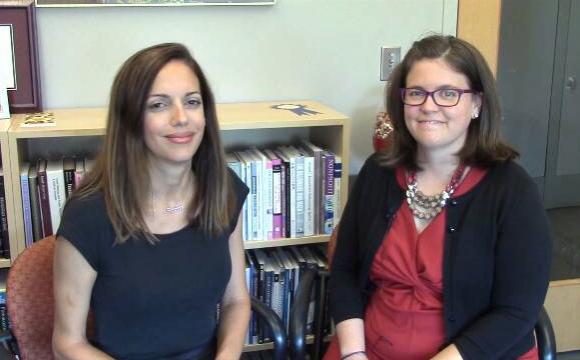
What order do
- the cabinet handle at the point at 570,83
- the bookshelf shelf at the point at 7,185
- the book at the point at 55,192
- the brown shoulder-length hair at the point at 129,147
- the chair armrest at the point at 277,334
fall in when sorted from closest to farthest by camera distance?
1. the brown shoulder-length hair at the point at 129,147
2. the chair armrest at the point at 277,334
3. the bookshelf shelf at the point at 7,185
4. the book at the point at 55,192
5. the cabinet handle at the point at 570,83

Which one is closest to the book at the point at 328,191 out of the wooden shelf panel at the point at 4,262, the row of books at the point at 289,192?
the row of books at the point at 289,192

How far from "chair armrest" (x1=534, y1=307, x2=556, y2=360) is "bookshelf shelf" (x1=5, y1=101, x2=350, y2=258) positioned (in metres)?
0.80

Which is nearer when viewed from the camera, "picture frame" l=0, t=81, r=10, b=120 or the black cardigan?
the black cardigan

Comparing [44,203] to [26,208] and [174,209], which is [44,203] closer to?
[26,208]

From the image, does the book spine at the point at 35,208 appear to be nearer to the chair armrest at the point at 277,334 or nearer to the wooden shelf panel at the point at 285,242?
the wooden shelf panel at the point at 285,242

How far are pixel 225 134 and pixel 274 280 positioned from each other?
1.90ft

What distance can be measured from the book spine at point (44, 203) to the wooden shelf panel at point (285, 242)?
2.11 ft

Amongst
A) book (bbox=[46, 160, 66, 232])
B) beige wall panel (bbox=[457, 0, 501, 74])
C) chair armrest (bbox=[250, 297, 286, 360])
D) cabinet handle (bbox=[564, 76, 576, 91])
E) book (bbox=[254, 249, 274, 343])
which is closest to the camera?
chair armrest (bbox=[250, 297, 286, 360])

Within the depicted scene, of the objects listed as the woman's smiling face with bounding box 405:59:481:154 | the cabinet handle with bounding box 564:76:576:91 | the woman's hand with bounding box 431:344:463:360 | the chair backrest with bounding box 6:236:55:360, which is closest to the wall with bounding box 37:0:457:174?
the cabinet handle with bounding box 564:76:576:91

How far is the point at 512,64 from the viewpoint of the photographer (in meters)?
2.51

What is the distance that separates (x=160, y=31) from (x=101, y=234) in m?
1.04

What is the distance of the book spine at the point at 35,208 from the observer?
194 centimetres

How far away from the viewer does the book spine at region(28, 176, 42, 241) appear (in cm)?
194

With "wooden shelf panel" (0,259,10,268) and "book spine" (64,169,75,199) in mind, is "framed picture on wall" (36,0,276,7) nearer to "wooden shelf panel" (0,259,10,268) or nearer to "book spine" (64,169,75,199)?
"book spine" (64,169,75,199)
